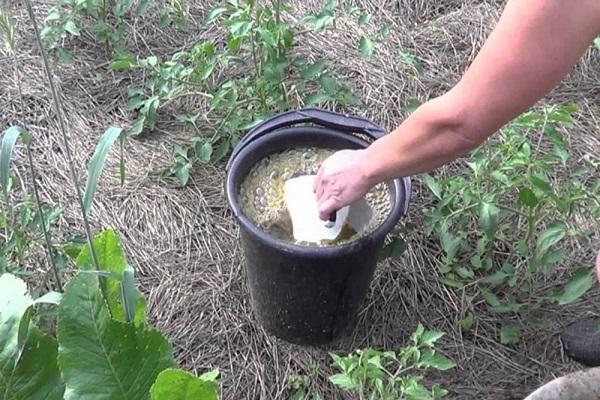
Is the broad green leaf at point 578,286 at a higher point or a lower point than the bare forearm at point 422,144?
lower

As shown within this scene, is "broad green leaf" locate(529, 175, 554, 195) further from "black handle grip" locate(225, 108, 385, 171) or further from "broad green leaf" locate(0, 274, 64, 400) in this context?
"broad green leaf" locate(0, 274, 64, 400)

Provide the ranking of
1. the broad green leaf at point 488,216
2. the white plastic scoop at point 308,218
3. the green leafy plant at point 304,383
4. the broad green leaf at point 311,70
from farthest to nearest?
1. the broad green leaf at point 311,70
2. the green leafy plant at point 304,383
3. the broad green leaf at point 488,216
4. the white plastic scoop at point 308,218

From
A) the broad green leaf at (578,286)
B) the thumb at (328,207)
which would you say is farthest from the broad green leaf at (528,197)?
the thumb at (328,207)

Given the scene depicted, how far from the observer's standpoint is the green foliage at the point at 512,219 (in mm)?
2027

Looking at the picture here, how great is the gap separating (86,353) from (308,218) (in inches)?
27.1

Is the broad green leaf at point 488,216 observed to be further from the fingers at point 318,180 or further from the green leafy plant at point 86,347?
the green leafy plant at point 86,347


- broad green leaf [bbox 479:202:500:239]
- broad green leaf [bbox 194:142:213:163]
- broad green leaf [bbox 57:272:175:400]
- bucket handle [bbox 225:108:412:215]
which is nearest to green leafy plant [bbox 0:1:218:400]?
broad green leaf [bbox 57:272:175:400]

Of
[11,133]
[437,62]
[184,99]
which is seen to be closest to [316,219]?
[11,133]

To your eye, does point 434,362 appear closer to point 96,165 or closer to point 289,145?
point 289,145

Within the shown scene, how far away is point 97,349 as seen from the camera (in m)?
1.45

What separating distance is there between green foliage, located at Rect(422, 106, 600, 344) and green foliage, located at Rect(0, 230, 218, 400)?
0.97 metres

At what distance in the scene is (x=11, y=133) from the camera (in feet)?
4.62

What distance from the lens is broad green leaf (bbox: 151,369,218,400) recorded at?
1368 millimetres

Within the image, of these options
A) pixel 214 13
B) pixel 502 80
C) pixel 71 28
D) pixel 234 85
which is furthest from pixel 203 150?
pixel 502 80
